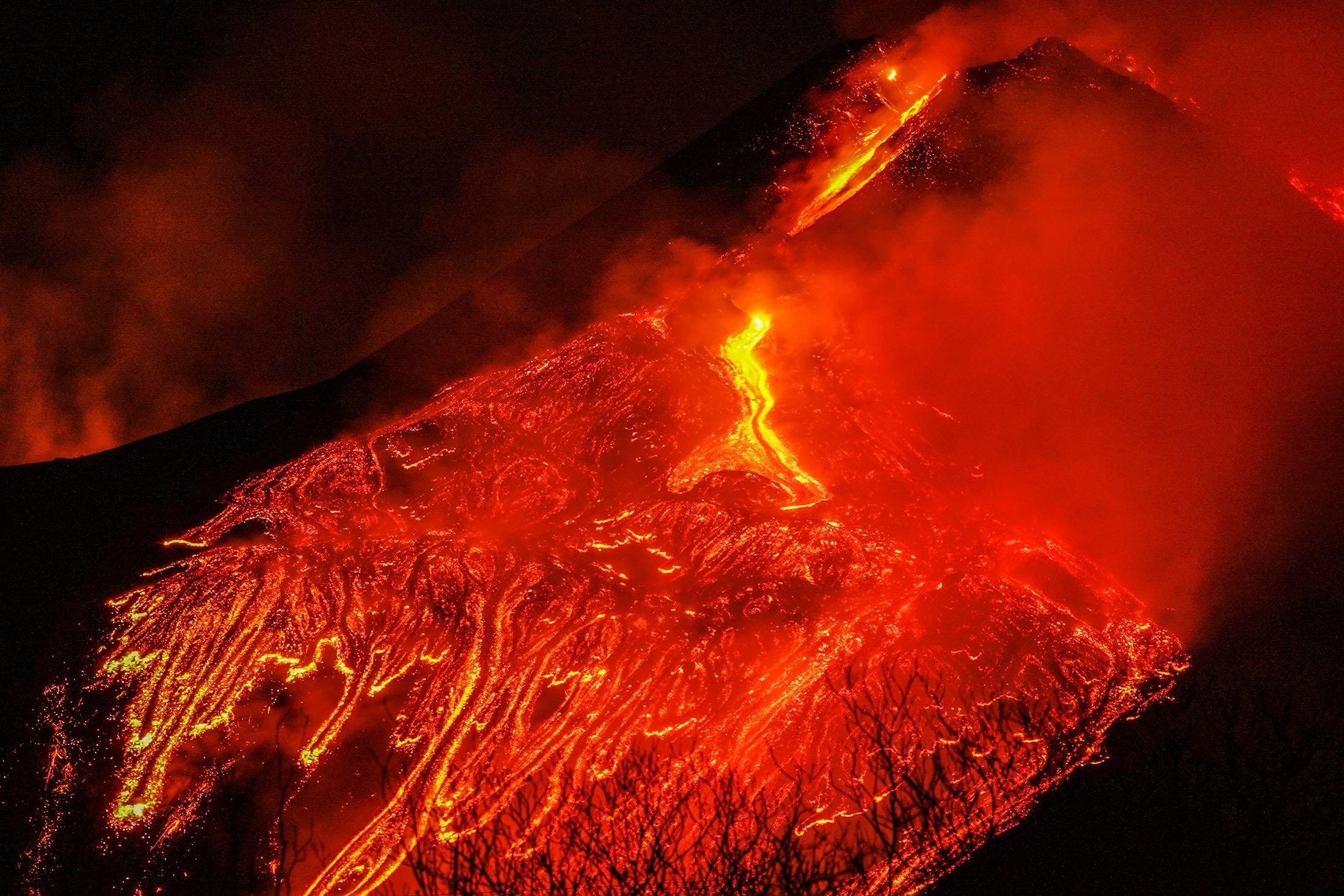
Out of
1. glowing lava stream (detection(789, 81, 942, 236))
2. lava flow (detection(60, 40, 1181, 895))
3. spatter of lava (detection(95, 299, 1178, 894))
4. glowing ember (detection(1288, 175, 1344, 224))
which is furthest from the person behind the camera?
glowing lava stream (detection(789, 81, 942, 236))

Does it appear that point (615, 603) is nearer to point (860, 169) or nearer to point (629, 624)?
point (629, 624)

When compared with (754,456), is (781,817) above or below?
below

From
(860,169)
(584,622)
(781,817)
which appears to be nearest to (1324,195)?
(860,169)

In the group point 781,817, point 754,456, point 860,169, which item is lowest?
point 781,817

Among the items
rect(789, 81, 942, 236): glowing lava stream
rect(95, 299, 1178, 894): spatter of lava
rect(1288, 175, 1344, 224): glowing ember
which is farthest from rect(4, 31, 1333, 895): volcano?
rect(1288, 175, 1344, 224): glowing ember

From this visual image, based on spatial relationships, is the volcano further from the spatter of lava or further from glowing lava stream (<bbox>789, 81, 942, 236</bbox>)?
glowing lava stream (<bbox>789, 81, 942, 236</bbox>)

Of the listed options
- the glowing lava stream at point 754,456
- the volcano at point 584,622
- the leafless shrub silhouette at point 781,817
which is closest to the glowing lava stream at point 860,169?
the volcano at point 584,622

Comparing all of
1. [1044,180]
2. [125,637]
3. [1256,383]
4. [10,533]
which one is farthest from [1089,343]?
[10,533]
